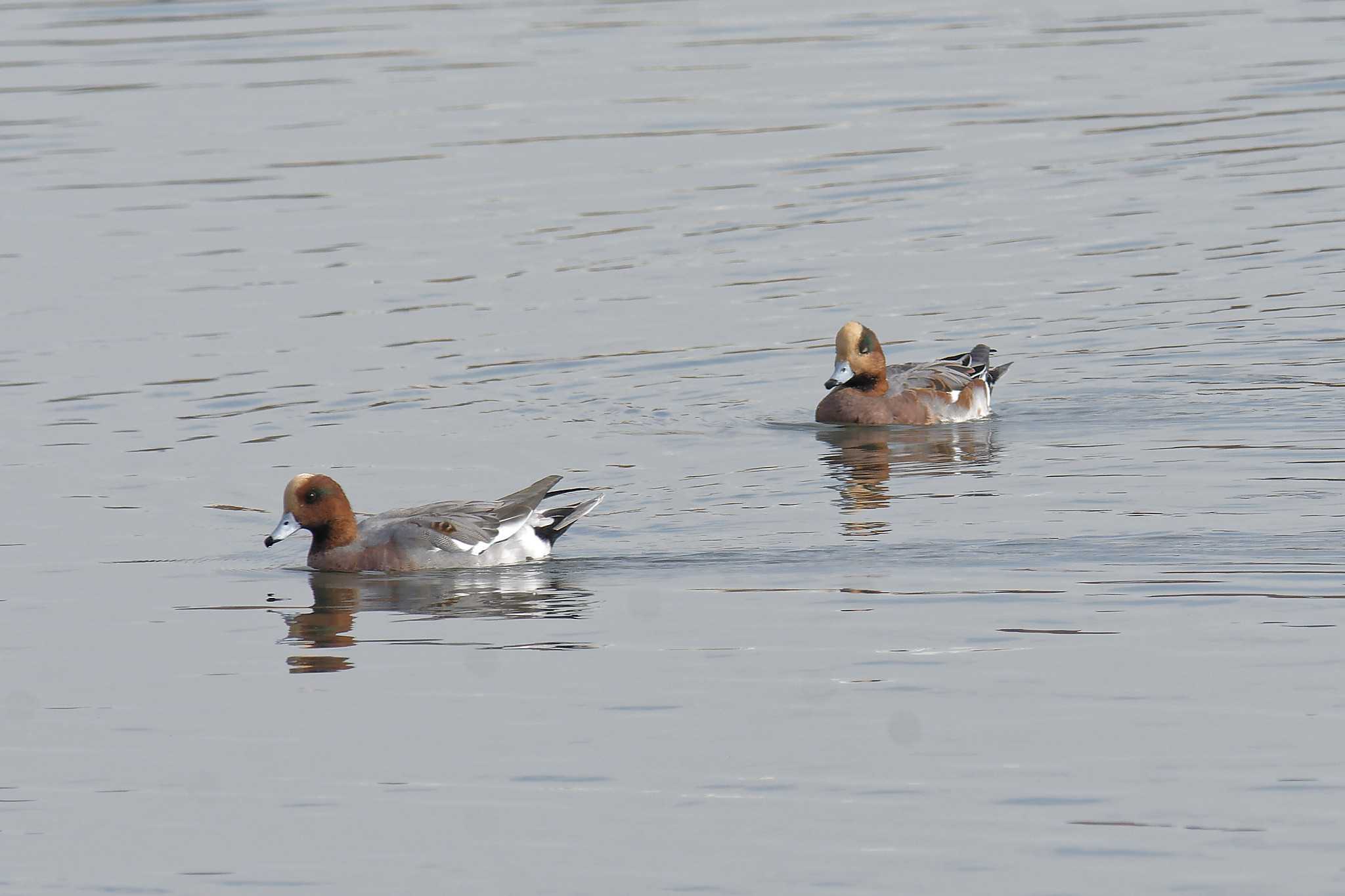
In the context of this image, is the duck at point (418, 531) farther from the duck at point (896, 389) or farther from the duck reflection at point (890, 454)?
the duck at point (896, 389)

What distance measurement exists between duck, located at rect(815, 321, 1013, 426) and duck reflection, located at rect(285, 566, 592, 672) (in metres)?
4.57

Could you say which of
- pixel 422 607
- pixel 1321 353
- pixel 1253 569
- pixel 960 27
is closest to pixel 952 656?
pixel 1253 569

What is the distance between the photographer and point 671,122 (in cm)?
2995

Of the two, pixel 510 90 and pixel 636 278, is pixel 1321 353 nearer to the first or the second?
pixel 636 278

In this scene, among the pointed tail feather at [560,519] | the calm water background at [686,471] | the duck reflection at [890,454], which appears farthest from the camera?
the duck reflection at [890,454]

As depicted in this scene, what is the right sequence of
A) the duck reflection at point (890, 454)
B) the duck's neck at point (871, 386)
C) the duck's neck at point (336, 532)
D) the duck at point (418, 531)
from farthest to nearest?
the duck's neck at point (871, 386), the duck reflection at point (890, 454), the duck's neck at point (336, 532), the duck at point (418, 531)

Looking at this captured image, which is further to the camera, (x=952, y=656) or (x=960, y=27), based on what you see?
(x=960, y=27)

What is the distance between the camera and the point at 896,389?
1739cm

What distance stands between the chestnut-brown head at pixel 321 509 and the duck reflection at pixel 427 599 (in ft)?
0.78

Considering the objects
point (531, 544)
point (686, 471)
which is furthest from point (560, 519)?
point (686, 471)

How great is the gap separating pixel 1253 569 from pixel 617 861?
16.3 feet

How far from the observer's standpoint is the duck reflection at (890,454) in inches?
591

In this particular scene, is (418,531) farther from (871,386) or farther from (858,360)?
(871,386)

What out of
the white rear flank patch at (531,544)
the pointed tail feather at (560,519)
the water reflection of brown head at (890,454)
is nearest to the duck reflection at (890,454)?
the water reflection of brown head at (890,454)
